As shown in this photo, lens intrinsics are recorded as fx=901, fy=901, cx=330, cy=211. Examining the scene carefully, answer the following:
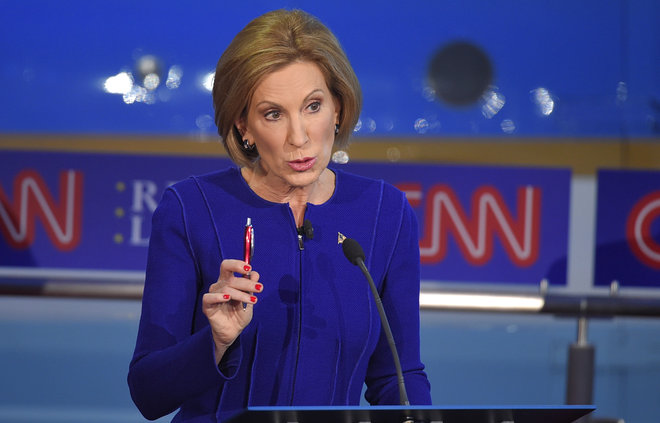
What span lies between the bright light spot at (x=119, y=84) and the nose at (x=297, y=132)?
216 centimetres

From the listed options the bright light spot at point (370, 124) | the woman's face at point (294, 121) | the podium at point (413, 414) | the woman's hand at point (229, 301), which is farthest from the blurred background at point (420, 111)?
the podium at point (413, 414)

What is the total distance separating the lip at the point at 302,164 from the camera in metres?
1.39

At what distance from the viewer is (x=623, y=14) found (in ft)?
11.2

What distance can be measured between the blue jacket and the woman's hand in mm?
99

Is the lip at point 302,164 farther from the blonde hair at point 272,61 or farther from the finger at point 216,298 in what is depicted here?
the finger at point 216,298

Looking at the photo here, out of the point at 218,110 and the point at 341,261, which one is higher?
the point at 218,110

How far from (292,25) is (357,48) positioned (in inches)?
79.3

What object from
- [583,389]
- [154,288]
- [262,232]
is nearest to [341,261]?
[262,232]

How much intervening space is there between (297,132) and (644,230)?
82.2 inches

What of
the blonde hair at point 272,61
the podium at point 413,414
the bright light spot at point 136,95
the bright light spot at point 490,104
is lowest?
the podium at point 413,414

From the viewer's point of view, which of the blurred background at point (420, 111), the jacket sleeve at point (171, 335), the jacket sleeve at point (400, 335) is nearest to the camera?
the jacket sleeve at point (171, 335)

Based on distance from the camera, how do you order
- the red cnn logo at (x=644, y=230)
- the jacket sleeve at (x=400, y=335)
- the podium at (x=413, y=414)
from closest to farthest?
the podium at (x=413, y=414) < the jacket sleeve at (x=400, y=335) < the red cnn logo at (x=644, y=230)

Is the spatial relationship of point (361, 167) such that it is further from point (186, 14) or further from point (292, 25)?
point (292, 25)

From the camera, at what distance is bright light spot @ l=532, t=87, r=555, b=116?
343cm
